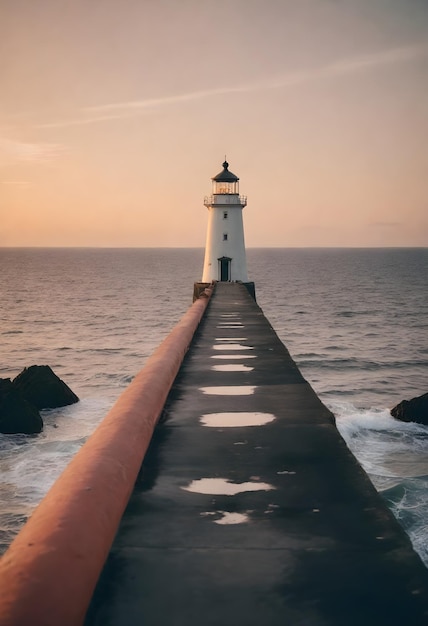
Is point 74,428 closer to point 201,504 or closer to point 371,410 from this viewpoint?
point 371,410

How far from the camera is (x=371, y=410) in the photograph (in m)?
22.8

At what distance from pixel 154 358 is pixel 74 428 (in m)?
11.7

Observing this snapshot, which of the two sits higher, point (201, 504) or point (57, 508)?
point (57, 508)

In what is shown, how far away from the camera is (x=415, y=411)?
2072 cm

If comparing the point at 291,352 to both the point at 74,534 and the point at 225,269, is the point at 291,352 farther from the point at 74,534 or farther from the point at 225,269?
the point at 74,534

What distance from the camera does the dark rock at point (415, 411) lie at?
20516 mm

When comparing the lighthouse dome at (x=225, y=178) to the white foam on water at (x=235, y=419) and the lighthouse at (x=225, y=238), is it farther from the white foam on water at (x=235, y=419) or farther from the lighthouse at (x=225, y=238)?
the white foam on water at (x=235, y=419)

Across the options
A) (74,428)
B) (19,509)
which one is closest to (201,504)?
(19,509)

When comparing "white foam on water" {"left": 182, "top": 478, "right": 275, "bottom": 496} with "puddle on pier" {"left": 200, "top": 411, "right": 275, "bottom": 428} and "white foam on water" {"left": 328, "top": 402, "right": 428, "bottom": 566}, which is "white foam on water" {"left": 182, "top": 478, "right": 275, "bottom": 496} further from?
"white foam on water" {"left": 328, "top": 402, "right": 428, "bottom": 566}

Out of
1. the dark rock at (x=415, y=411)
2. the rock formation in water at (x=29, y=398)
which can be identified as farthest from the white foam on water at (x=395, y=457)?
the rock formation in water at (x=29, y=398)

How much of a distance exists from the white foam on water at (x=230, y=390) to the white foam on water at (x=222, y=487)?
2.86m

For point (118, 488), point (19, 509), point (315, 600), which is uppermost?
point (118, 488)

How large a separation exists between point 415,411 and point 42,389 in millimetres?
13734

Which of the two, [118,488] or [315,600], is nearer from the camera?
[315,600]
